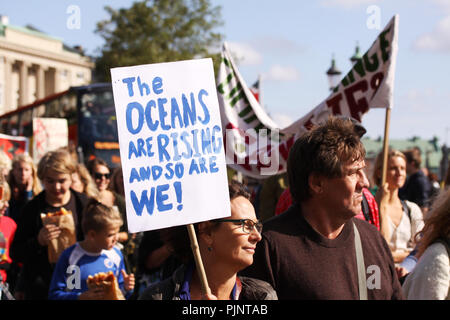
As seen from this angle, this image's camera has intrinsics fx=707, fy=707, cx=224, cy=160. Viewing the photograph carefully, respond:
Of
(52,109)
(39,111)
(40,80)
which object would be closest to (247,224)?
(52,109)

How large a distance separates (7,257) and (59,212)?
46cm

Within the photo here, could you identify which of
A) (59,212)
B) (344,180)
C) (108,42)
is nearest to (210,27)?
(108,42)

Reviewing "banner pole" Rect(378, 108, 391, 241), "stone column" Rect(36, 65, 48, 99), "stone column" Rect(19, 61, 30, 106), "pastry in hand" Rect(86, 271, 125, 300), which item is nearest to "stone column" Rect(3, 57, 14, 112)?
"stone column" Rect(19, 61, 30, 106)

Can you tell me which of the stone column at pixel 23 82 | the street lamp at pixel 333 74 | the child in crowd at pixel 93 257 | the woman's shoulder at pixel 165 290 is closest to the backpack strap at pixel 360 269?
the woman's shoulder at pixel 165 290

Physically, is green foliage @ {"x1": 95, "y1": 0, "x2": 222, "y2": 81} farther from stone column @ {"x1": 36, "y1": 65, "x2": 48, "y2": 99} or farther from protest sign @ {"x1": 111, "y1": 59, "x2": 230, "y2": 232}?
stone column @ {"x1": 36, "y1": 65, "x2": 48, "y2": 99}

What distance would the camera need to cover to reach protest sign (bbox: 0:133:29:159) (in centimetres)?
1071

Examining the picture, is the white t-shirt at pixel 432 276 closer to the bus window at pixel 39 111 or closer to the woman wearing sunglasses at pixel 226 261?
the woman wearing sunglasses at pixel 226 261

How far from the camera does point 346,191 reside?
297 cm

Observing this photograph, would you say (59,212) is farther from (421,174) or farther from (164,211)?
(421,174)

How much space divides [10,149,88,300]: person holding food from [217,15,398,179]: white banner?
1478 millimetres

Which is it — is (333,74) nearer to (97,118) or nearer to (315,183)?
(315,183)

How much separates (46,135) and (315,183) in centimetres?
975

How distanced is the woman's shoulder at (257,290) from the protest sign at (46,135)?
30.9 feet
